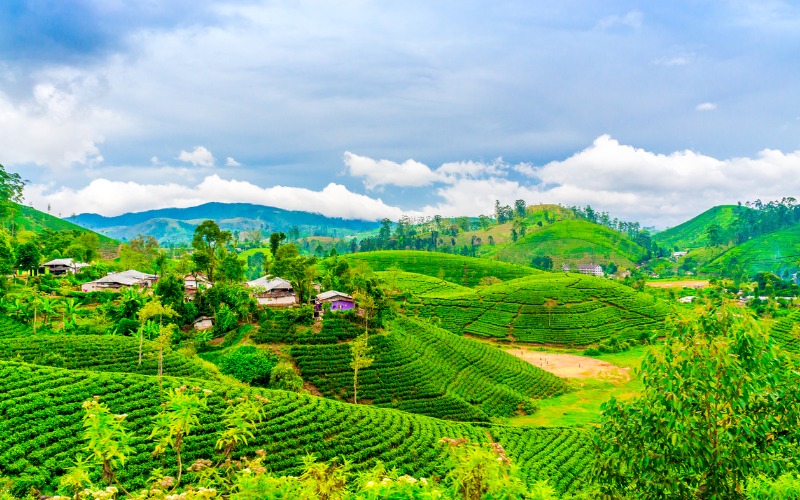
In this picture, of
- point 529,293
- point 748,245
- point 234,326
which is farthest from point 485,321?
point 748,245

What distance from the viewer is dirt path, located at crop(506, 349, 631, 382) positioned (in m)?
54.8

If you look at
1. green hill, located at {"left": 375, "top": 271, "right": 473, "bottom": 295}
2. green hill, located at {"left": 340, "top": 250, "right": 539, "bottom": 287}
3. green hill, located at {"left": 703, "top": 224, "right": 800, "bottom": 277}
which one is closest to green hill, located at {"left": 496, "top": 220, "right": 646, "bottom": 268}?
green hill, located at {"left": 703, "top": 224, "right": 800, "bottom": 277}

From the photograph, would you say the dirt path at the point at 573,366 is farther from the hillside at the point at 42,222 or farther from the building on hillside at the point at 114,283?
the hillside at the point at 42,222

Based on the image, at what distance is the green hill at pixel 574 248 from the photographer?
17188 centimetres

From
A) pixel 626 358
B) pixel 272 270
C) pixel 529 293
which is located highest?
pixel 272 270

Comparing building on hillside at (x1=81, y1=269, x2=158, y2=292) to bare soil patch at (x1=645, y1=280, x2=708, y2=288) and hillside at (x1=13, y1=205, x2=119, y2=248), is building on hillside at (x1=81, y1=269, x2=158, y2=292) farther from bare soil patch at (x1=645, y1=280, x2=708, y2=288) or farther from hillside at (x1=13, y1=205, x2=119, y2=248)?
bare soil patch at (x1=645, y1=280, x2=708, y2=288)

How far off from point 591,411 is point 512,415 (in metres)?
8.77

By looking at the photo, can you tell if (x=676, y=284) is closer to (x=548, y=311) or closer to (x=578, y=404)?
(x=548, y=311)

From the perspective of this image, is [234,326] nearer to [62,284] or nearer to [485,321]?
[62,284]

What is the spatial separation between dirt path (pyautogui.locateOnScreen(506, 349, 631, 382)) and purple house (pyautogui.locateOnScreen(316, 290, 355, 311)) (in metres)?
28.6

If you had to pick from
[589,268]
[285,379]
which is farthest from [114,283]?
[589,268]

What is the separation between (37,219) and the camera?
164 metres

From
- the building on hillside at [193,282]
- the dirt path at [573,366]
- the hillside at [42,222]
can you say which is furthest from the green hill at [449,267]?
the hillside at [42,222]

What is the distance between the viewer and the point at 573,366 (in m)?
59.6
